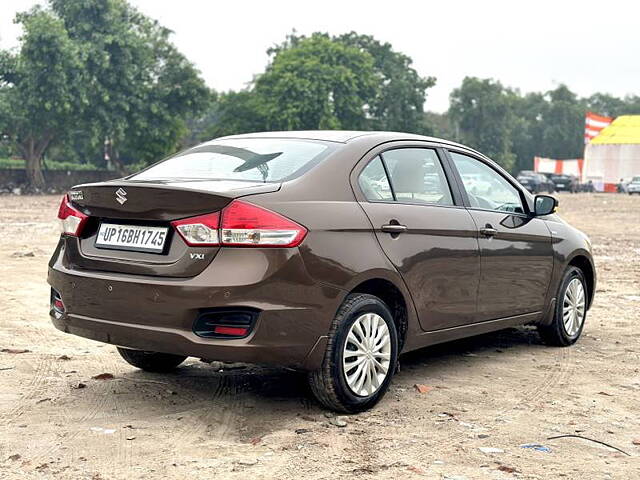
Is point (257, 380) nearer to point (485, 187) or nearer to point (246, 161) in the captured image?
point (246, 161)

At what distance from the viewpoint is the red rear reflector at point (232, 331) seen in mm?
4660

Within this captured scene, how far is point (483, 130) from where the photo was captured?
98312mm

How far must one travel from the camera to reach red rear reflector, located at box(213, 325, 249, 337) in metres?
4.66

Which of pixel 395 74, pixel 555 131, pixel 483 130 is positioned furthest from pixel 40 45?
pixel 555 131

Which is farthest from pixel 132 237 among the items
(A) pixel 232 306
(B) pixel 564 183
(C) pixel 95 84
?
(B) pixel 564 183

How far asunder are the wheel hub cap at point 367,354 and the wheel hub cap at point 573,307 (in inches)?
101

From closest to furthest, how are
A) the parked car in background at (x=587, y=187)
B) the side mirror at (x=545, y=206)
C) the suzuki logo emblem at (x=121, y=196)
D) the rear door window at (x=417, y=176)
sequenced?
the suzuki logo emblem at (x=121, y=196)
the rear door window at (x=417, y=176)
the side mirror at (x=545, y=206)
the parked car in background at (x=587, y=187)

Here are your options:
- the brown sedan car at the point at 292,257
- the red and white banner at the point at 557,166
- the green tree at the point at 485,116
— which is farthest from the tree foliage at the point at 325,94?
the brown sedan car at the point at 292,257

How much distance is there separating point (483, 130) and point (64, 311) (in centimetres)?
9579

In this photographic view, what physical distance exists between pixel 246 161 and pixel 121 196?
2.84 ft

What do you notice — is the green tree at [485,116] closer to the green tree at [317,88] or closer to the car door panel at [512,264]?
the green tree at [317,88]

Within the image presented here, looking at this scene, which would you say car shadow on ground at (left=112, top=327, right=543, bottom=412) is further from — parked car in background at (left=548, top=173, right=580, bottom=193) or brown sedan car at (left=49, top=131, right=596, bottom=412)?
parked car in background at (left=548, top=173, right=580, bottom=193)

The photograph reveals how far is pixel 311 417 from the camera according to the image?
509cm

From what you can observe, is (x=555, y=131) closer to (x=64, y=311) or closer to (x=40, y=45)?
(x=40, y=45)
